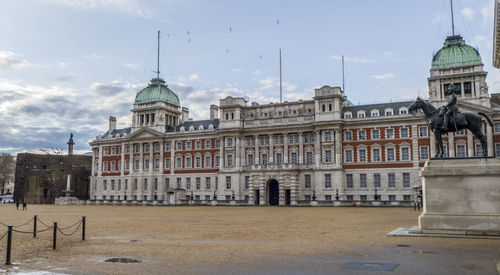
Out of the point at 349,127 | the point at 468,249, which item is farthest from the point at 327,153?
the point at 468,249

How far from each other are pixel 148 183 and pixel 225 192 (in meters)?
16.7

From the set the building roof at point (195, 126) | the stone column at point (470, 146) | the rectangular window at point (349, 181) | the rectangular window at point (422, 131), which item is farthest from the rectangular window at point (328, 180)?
the building roof at point (195, 126)

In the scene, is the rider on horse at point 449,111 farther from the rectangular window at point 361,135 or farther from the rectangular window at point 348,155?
the rectangular window at point 348,155

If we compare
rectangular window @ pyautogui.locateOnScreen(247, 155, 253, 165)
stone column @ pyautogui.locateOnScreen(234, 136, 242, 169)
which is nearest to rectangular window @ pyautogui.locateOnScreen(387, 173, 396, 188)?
rectangular window @ pyautogui.locateOnScreen(247, 155, 253, 165)

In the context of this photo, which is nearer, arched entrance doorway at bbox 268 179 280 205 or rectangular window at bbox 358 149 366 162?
rectangular window at bbox 358 149 366 162

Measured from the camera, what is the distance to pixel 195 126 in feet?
274

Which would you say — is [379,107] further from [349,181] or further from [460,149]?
[460,149]

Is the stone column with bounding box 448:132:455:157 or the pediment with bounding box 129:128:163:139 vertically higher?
the pediment with bounding box 129:128:163:139

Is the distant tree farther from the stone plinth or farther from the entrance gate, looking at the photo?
the stone plinth

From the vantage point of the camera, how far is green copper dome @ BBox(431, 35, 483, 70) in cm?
6205

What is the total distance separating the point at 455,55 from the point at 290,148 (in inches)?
1091

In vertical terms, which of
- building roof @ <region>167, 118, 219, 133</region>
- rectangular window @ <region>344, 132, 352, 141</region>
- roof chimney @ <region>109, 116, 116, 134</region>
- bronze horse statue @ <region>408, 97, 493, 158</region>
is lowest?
bronze horse statue @ <region>408, 97, 493, 158</region>

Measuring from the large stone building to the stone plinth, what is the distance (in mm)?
40639

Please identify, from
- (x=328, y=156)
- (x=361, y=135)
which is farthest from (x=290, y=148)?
(x=361, y=135)
